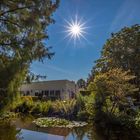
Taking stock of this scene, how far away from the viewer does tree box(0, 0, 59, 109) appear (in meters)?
12.0

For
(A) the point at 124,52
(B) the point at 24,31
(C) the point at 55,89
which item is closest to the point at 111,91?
(B) the point at 24,31

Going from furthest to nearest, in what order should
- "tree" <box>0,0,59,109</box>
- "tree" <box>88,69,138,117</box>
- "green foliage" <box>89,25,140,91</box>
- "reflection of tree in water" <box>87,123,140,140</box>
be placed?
"green foliage" <box>89,25,140,91</box> → "tree" <box>88,69,138,117</box> → "tree" <box>0,0,59,109</box> → "reflection of tree in water" <box>87,123,140,140</box>

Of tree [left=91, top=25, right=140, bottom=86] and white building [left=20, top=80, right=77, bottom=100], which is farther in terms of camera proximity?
white building [left=20, top=80, right=77, bottom=100]

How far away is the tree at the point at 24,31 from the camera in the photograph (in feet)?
39.2

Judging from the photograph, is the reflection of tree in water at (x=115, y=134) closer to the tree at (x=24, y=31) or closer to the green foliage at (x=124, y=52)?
the tree at (x=24, y=31)

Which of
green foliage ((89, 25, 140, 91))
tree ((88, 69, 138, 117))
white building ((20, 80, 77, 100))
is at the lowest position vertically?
tree ((88, 69, 138, 117))

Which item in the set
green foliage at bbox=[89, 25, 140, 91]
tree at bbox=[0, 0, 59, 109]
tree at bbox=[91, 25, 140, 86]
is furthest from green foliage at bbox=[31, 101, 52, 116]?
tree at bbox=[91, 25, 140, 86]

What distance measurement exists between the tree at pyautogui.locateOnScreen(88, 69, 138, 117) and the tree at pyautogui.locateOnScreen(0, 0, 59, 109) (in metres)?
4.14

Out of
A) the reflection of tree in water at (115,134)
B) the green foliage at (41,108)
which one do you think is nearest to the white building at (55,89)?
the green foliage at (41,108)

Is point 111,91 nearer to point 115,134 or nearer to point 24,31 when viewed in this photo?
point 115,134

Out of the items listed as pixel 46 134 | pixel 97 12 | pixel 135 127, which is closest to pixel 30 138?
pixel 46 134

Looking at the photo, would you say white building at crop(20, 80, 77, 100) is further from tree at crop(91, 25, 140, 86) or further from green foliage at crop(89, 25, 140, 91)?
tree at crop(91, 25, 140, 86)

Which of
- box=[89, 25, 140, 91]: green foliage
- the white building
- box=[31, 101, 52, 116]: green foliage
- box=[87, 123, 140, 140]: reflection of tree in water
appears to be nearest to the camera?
box=[87, 123, 140, 140]: reflection of tree in water

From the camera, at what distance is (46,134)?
35.7 ft
